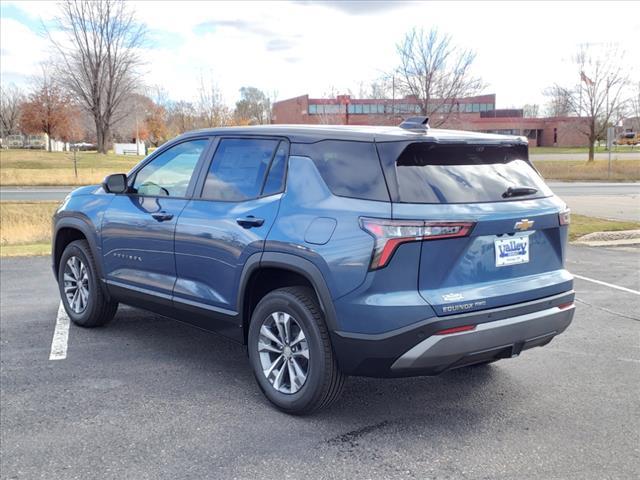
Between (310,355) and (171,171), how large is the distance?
2.10 m

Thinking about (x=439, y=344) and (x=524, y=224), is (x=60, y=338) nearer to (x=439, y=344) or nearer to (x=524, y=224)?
(x=439, y=344)

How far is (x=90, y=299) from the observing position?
573 cm

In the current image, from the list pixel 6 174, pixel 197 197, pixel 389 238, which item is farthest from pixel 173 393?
pixel 6 174

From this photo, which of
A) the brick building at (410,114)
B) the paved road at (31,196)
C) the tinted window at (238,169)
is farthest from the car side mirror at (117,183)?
the paved road at (31,196)

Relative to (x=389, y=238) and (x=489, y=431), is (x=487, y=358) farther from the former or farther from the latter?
(x=389, y=238)

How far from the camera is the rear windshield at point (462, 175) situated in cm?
351

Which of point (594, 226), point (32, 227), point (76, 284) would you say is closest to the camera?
point (76, 284)

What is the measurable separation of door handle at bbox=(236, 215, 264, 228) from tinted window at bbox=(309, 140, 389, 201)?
52cm

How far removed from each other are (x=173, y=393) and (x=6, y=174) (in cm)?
3466

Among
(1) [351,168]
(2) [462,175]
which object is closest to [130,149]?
(1) [351,168]

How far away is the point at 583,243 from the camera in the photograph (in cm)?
1155

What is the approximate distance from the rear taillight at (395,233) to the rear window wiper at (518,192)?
56 centimetres

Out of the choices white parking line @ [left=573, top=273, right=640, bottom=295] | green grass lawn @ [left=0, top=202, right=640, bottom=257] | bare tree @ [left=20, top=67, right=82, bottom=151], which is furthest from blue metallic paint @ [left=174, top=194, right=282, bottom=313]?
bare tree @ [left=20, top=67, right=82, bottom=151]

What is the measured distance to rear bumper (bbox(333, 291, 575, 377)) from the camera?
11.1ft
